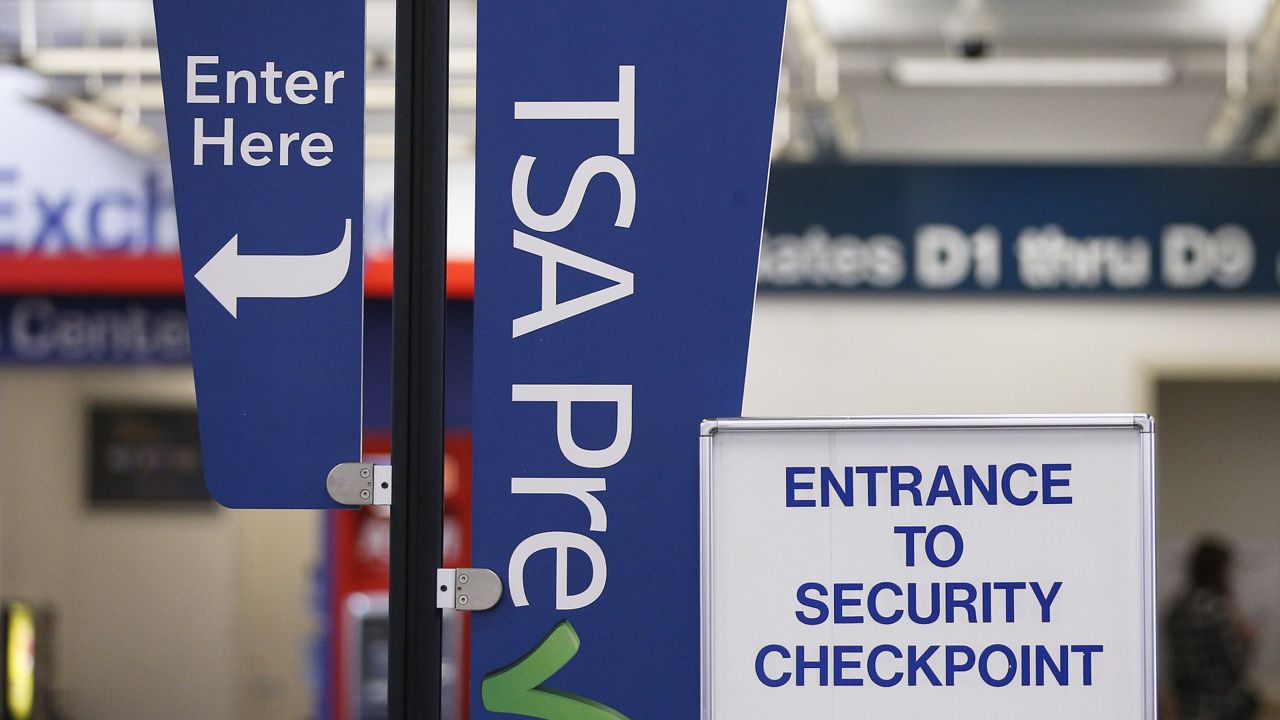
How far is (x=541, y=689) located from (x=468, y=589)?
174 mm

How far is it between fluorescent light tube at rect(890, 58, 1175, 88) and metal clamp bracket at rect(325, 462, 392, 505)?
12.8ft

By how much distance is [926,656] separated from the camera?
1732 millimetres

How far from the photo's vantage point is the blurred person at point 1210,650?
578 centimetres

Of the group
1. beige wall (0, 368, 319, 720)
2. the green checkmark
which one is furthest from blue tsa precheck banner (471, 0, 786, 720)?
beige wall (0, 368, 319, 720)

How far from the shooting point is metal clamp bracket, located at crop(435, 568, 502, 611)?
74.1 inches

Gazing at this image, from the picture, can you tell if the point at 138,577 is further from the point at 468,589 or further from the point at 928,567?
the point at 928,567

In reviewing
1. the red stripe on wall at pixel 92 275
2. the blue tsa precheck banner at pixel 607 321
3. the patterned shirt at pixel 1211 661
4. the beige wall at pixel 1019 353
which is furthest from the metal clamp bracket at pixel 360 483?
the patterned shirt at pixel 1211 661

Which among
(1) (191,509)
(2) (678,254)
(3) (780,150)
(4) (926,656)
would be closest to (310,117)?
(2) (678,254)

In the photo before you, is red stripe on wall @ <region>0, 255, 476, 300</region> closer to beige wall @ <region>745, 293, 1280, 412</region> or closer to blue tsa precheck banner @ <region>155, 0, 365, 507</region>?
beige wall @ <region>745, 293, 1280, 412</region>

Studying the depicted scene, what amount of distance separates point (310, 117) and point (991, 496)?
1.10 meters

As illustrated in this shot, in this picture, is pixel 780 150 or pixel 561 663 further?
pixel 780 150

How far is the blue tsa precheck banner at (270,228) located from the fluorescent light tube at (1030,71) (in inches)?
147

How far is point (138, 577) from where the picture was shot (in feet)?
22.3

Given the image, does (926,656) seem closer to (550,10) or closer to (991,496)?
(991,496)
